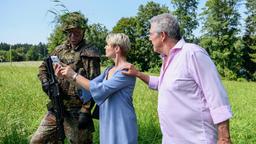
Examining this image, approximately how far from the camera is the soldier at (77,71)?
657 cm

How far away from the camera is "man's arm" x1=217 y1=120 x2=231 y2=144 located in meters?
4.14

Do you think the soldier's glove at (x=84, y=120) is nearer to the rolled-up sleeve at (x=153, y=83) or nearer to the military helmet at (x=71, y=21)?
the military helmet at (x=71, y=21)

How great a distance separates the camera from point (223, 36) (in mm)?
67125

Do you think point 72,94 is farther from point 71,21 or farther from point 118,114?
point 118,114

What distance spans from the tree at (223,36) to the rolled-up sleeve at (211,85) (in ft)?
202

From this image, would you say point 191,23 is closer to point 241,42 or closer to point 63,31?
point 241,42

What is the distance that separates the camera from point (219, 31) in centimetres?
6769

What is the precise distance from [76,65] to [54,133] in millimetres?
940

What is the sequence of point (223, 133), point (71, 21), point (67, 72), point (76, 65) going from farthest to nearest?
1. point (76, 65)
2. point (71, 21)
3. point (67, 72)
4. point (223, 133)

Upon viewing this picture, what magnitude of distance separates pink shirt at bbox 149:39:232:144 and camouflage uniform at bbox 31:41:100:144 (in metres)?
2.27

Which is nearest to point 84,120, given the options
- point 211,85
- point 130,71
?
point 130,71

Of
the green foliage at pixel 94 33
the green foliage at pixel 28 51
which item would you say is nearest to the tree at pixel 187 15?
the green foliage at pixel 28 51

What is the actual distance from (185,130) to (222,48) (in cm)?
6423

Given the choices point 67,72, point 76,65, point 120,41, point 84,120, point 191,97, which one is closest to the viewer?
point 191,97
